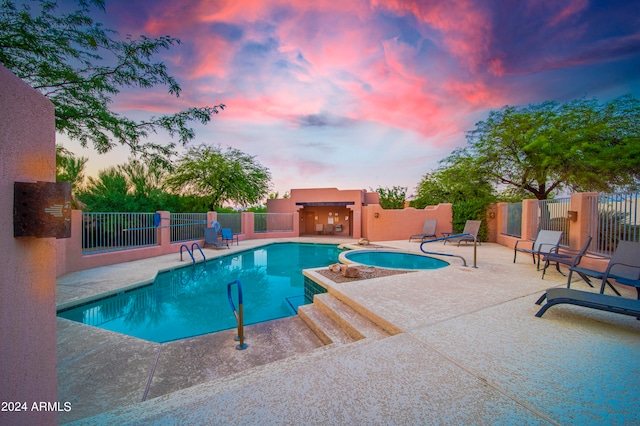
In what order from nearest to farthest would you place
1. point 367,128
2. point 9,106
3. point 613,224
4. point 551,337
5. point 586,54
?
point 9,106
point 551,337
point 613,224
point 586,54
point 367,128

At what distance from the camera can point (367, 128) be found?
51.0 ft

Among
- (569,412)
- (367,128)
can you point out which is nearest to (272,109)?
(367,128)

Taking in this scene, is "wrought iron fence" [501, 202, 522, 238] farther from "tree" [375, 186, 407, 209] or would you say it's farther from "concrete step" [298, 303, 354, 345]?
"concrete step" [298, 303, 354, 345]

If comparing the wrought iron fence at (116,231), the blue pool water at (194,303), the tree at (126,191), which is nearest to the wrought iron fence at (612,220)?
the blue pool water at (194,303)

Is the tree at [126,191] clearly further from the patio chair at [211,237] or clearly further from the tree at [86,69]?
the tree at [86,69]

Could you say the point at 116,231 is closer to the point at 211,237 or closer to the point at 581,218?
the point at 211,237

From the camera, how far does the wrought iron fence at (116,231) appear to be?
328 inches

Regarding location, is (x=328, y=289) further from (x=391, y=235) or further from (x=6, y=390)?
(x=391, y=235)

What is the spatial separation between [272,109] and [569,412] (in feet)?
43.6

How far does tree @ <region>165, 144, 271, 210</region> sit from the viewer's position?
19.0 metres

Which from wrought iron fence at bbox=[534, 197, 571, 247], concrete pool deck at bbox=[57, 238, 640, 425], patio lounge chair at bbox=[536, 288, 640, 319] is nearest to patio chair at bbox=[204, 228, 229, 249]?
concrete pool deck at bbox=[57, 238, 640, 425]

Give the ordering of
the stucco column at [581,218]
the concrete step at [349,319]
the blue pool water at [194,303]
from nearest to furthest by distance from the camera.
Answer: the concrete step at [349,319], the blue pool water at [194,303], the stucco column at [581,218]

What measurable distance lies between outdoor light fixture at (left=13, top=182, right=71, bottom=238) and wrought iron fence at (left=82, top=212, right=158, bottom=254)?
923 cm

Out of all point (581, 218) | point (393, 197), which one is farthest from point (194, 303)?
point (393, 197)
